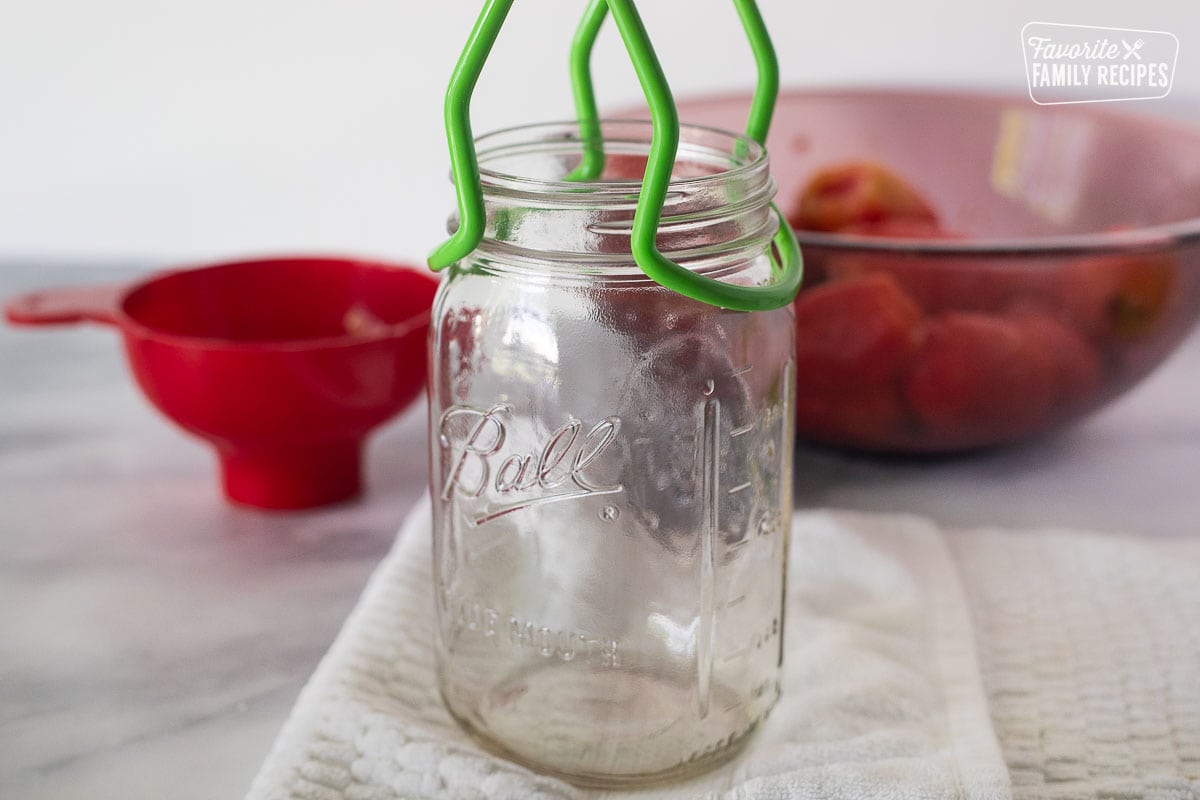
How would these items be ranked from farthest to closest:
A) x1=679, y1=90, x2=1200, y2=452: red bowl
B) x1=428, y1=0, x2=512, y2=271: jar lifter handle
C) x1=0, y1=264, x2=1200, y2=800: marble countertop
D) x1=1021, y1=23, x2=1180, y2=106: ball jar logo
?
x1=1021, y1=23, x2=1180, y2=106: ball jar logo
x1=679, y1=90, x2=1200, y2=452: red bowl
x1=0, y1=264, x2=1200, y2=800: marble countertop
x1=428, y1=0, x2=512, y2=271: jar lifter handle

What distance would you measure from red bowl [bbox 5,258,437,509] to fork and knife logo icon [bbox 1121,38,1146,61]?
0.54 meters

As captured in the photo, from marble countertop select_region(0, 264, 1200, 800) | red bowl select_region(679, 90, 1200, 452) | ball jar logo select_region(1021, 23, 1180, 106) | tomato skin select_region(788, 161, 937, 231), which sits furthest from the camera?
ball jar logo select_region(1021, 23, 1180, 106)

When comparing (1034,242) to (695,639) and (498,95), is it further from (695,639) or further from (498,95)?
(498,95)

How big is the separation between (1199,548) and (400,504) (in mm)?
428

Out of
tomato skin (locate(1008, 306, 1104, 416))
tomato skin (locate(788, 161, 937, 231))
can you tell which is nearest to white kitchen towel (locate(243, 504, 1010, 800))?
tomato skin (locate(1008, 306, 1104, 416))

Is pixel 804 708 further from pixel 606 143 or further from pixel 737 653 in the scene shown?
pixel 606 143

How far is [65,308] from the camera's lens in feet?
2.19

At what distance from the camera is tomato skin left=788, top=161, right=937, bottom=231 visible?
2.42ft

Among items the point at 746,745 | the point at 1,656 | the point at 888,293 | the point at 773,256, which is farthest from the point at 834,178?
the point at 1,656

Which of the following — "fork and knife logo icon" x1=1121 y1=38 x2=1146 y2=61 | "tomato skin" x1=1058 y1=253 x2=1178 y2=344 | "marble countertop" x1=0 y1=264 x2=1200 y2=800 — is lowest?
"marble countertop" x1=0 y1=264 x2=1200 y2=800

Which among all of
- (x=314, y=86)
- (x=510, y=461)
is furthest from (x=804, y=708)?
(x=314, y=86)

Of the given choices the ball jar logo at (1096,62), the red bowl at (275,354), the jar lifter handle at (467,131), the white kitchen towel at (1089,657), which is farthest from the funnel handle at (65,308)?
the ball jar logo at (1096,62)

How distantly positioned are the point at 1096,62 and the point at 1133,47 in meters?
0.06

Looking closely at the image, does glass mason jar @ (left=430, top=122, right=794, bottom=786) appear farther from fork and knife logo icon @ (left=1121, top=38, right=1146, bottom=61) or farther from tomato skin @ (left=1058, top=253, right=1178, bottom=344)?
fork and knife logo icon @ (left=1121, top=38, right=1146, bottom=61)
